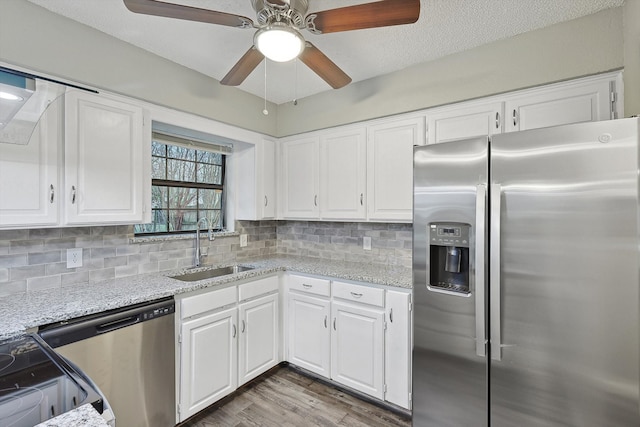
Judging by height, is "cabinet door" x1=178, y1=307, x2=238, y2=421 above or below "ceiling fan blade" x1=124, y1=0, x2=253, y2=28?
below

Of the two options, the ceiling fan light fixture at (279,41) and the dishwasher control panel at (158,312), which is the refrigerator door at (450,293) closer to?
the ceiling fan light fixture at (279,41)

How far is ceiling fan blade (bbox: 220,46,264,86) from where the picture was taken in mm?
1708

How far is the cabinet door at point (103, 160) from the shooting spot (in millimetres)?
1820

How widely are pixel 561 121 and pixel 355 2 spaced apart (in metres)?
1.45

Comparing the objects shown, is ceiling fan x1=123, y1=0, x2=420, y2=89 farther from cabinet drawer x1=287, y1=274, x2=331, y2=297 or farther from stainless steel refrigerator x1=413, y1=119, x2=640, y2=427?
cabinet drawer x1=287, y1=274, x2=331, y2=297

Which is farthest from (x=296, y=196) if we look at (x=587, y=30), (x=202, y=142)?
(x=587, y=30)

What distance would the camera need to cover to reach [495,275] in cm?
148

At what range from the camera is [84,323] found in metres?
1.55

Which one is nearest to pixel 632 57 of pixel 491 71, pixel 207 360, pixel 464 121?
pixel 491 71

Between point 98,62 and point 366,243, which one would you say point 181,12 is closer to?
point 98,62

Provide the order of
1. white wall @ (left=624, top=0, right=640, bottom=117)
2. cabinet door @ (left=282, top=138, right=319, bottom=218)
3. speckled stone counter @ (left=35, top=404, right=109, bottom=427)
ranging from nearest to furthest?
1. speckled stone counter @ (left=35, top=404, right=109, bottom=427)
2. white wall @ (left=624, top=0, right=640, bottom=117)
3. cabinet door @ (left=282, top=138, right=319, bottom=218)

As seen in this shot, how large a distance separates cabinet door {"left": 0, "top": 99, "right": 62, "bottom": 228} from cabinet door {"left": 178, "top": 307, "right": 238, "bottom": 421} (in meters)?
1.03

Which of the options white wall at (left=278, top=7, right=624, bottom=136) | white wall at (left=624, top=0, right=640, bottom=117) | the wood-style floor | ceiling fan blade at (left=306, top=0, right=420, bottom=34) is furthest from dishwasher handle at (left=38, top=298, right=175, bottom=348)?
white wall at (left=624, top=0, right=640, bottom=117)

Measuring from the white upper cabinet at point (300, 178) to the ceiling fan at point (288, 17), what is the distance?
1438 millimetres
